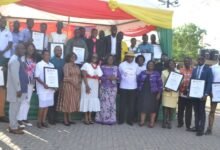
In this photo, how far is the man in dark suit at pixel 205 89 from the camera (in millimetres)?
9969

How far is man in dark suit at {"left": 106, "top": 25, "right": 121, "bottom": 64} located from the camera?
1127cm

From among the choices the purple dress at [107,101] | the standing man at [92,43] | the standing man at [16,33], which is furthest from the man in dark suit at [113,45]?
the standing man at [16,33]

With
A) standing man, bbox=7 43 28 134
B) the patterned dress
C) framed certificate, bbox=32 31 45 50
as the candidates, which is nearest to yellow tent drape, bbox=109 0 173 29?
framed certificate, bbox=32 31 45 50

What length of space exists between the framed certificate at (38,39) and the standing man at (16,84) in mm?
1818

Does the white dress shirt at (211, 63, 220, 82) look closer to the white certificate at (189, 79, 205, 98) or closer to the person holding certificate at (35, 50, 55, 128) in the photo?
the white certificate at (189, 79, 205, 98)

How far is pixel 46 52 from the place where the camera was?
31.0ft

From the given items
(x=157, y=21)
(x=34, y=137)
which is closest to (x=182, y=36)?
(x=157, y=21)

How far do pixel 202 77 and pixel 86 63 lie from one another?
9.57 feet

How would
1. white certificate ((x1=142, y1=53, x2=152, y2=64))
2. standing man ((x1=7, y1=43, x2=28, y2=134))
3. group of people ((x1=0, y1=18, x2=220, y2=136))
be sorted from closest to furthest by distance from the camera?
standing man ((x1=7, y1=43, x2=28, y2=134)) → group of people ((x1=0, y1=18, x2=220, y2=136)) → white certificate ((x1=142, y1=53, x2=152, y2=64))

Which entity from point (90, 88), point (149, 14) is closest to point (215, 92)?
point (149, 14)

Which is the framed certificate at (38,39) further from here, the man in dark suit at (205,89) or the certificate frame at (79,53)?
the man in dark suit at (205,89)

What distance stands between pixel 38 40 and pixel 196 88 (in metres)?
4.18

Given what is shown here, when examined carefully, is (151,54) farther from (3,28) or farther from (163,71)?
(3,28)

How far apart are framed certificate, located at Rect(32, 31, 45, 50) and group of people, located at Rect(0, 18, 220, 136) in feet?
0.45
